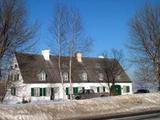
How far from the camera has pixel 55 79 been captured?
69.2 meters

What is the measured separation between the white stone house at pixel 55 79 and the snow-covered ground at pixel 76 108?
2530 centimetres

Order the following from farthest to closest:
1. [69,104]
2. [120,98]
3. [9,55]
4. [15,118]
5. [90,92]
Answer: [90,92] < [120,98] < [9,55] < [69,104] < [15,118]

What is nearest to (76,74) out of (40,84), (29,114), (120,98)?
(40,84)

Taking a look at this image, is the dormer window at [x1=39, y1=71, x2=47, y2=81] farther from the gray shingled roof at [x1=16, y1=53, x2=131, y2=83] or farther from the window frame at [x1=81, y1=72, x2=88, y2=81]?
the window frame at [x1=81, y1=72, x2=88, y2=81]

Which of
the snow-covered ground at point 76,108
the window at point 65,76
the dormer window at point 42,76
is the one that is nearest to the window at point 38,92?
the dormer window at point 42,76

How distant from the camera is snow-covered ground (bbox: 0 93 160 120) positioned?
82.2 ft

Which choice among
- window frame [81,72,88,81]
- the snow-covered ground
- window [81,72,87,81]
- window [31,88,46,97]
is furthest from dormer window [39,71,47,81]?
the snow-covered ground

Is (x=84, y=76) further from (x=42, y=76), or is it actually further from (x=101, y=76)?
(x=42, y=76)

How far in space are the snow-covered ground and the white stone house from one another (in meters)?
25.3

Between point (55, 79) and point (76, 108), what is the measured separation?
40189 mm

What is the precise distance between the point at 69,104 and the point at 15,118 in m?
6.45

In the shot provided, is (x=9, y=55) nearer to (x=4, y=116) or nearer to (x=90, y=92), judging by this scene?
(x=4, y=116)

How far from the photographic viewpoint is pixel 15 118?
23844 millimetres

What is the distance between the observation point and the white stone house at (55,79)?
64562mm
